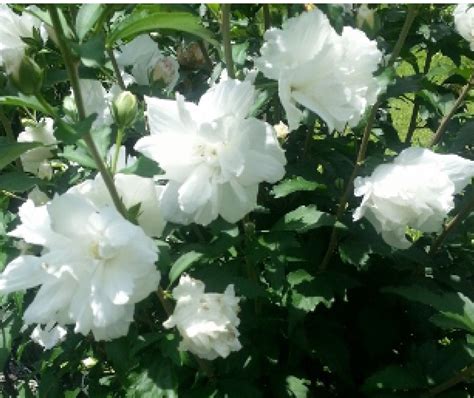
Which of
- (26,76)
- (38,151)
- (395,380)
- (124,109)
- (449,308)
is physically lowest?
(395,380)

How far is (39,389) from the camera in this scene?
78.9 inches

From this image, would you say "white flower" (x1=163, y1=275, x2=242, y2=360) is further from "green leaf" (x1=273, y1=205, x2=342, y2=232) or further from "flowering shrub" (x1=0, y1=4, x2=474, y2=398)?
"green leaf" (x1=273, y1=205, x2=342, y2=232)

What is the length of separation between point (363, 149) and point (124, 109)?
0.67 meters

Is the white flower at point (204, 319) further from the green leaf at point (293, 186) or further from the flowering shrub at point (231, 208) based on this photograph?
the green leaf at point (293, 186)

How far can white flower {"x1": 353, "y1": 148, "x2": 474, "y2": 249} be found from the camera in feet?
5.10

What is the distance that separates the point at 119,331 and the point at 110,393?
573 millimetres

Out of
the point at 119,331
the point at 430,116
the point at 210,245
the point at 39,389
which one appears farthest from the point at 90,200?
the point at 430,116

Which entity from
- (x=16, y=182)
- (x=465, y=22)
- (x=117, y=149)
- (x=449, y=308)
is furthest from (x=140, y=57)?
(x=449, y=308)

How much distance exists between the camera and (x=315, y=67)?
138cm

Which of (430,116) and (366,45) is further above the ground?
(366,45)

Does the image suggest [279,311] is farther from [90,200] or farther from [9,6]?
[9,6]

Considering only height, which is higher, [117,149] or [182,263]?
[117,149]

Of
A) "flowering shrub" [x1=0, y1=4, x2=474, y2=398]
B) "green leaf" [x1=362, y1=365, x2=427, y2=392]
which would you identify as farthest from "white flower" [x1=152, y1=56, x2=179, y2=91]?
"green leaf" [x1=362, y1=365, x2=427, y2=392]

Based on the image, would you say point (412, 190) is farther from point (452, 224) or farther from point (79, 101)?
point (79, 101)
